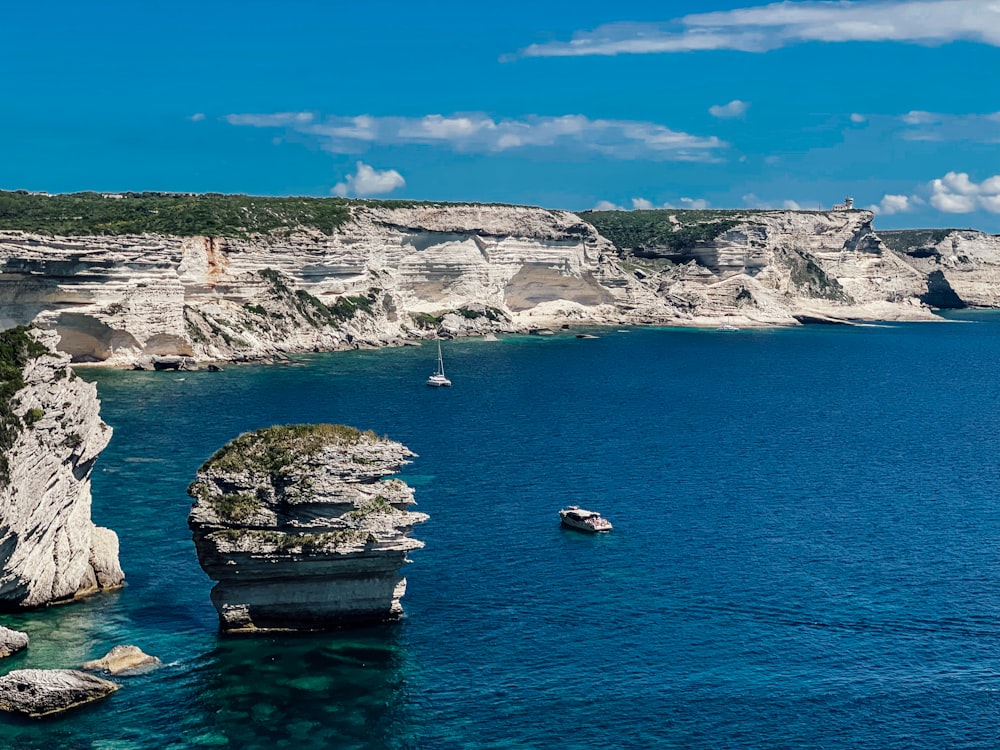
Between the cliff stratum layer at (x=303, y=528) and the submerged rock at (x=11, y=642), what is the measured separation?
22.8ft

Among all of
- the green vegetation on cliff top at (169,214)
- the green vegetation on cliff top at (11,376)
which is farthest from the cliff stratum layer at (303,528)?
the green vegetation on cliff top at (169,214)

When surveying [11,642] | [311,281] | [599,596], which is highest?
[311,281]

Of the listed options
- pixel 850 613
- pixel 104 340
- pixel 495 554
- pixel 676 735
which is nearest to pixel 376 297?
pixel 104 340

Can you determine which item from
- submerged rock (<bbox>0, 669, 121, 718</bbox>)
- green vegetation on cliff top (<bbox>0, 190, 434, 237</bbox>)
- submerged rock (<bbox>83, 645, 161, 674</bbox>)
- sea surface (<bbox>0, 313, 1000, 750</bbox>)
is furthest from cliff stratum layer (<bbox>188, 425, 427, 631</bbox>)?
green vegetation on cliff top (<bbox>0, 190, 434, 237</bbox>)

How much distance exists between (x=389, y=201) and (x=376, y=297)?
2676 cm

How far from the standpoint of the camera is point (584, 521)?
62531 millimetres

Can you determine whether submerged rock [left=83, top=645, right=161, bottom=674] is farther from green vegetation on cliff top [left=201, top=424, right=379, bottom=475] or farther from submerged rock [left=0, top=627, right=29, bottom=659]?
green vegetation on cliff top [left=201, top=424, right=379, bottom=475]

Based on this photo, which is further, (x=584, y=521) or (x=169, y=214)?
(x=169, y=214)

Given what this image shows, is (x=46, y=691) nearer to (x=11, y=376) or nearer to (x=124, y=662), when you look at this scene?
(x=124, y=662)

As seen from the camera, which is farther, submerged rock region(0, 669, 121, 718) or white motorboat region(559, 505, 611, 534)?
white motorboat region(559, 505, 611, 534)

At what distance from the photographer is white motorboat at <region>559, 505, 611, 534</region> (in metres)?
62.3

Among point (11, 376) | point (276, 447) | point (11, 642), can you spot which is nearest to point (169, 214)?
point (11, 376)

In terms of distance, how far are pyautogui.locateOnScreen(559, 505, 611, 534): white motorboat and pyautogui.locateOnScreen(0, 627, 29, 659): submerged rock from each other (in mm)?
29119

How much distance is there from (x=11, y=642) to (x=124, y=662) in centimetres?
443
